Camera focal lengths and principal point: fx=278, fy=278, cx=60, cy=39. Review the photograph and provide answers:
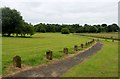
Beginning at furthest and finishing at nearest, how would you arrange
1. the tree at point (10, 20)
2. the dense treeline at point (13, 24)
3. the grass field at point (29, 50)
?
the dense treeline at point (13, 24), the tree at point (10, 20), the grass field at point (29, 50)

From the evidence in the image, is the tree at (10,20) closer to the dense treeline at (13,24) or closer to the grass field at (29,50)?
the dense treeline at (13,24)

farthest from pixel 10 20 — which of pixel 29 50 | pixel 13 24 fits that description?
pixel 29 50

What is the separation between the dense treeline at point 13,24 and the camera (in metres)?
94.2

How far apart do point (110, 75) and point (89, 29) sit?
170m

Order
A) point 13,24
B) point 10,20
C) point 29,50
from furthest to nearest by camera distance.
Answer: point 13,24 → point 10,20 → point 29,50

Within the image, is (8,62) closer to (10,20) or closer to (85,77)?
(85,77)

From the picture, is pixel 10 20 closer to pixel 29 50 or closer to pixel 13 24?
pixel 13 24

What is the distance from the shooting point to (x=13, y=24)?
9619 centimetres

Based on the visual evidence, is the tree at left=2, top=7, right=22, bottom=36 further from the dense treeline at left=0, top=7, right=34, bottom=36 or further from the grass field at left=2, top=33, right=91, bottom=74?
the grass field at left=2, top=33, right=91, bottom=74

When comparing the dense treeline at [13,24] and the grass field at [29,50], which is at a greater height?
the dense treeline at [13,24]

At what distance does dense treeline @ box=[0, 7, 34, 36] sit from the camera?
94.2 m

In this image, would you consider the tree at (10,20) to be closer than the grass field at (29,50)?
No

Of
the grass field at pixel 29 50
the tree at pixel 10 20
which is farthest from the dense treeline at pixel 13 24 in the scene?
the grass field at pixel 29 50

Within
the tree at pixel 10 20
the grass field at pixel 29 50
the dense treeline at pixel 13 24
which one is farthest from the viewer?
the dense treeline at pixel 13 24
